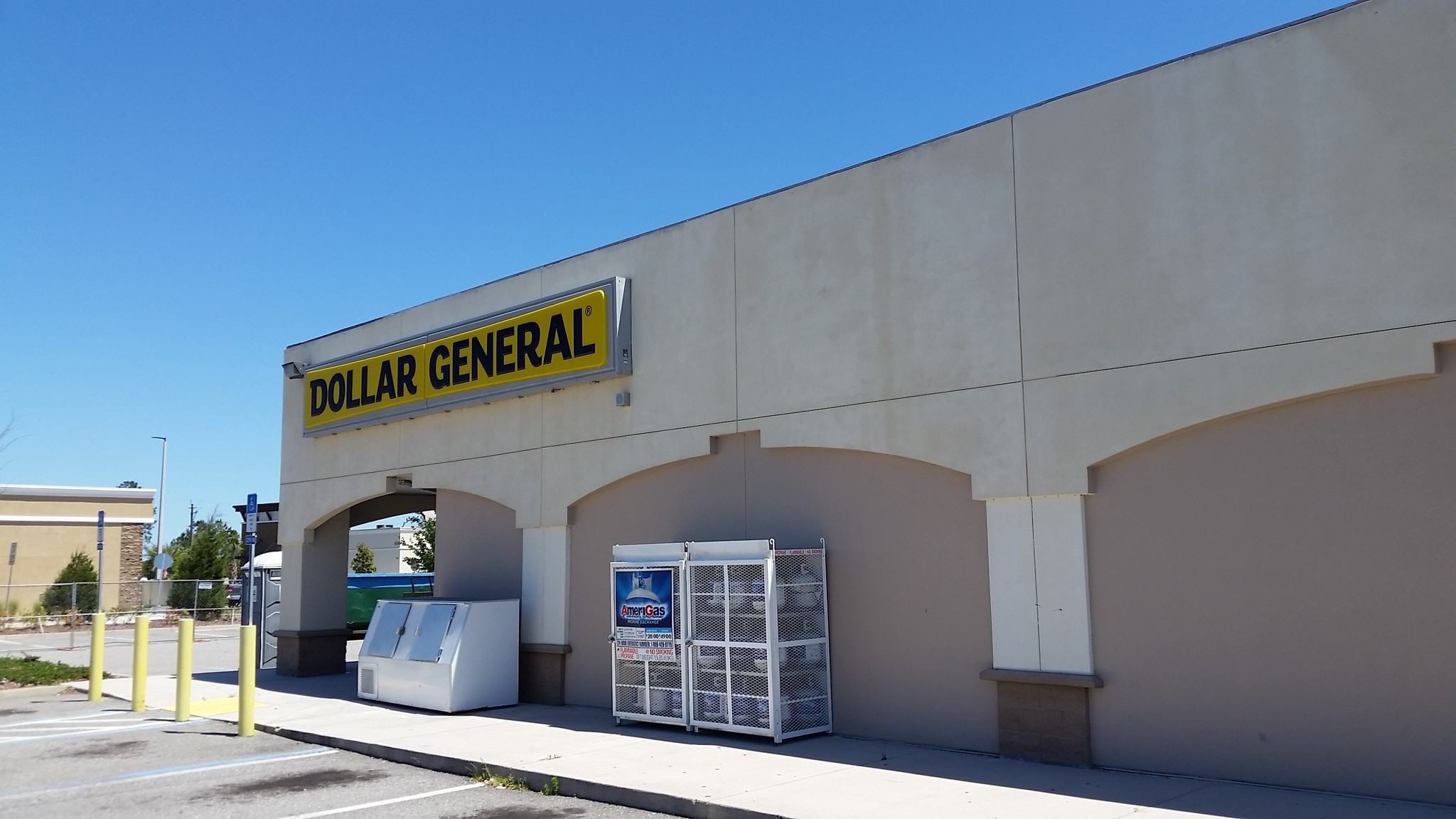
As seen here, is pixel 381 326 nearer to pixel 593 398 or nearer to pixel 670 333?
pixel 593 398

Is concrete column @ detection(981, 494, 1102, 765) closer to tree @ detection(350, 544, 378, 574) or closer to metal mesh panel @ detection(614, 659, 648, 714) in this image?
metal mesh panel @ detection(614, 659, 648, 714)

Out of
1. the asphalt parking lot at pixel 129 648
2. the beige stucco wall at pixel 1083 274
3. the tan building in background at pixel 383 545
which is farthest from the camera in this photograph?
the tan building in background at pixel 383 545

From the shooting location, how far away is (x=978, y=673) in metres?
10.5

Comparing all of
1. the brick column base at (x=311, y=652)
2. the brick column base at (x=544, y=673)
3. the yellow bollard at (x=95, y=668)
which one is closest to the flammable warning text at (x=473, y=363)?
the brick column base at (x=544, y=673)

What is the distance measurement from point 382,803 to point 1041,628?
6091mm

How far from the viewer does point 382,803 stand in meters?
9.29

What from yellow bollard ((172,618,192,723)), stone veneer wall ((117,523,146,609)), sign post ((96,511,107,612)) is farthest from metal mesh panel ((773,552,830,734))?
stone veneer wall ((117,523,146,609))

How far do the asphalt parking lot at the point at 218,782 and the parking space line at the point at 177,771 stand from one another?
21 mm

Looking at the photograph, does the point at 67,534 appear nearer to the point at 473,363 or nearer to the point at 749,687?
the point at 473,363

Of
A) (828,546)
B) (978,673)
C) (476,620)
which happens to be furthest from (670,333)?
(978,673)

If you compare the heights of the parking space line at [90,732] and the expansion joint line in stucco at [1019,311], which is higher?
the expansion joint line in stucco at [1019,311]

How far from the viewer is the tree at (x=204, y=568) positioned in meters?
44.9

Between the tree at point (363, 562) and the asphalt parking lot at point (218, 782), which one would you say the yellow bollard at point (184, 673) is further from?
the tree at point (363, 562)

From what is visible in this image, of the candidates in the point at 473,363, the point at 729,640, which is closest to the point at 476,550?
the point at 473,363
